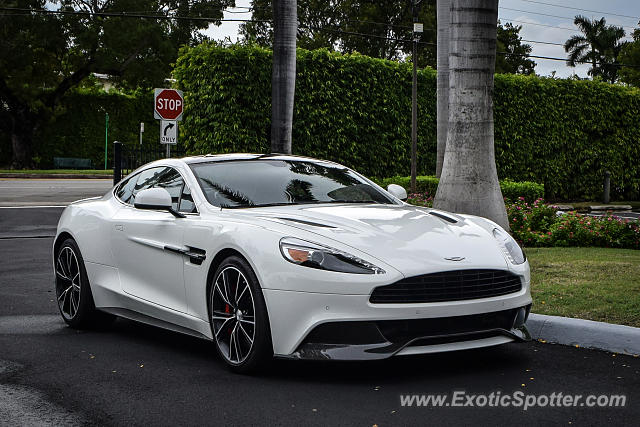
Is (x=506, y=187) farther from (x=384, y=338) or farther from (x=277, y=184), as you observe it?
(x=384, y=338)

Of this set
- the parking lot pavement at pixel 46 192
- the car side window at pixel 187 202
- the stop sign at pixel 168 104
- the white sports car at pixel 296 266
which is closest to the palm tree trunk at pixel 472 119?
the white sports car at pixel 296 266

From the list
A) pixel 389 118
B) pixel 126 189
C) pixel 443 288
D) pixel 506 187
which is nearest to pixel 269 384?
pixel 443 288

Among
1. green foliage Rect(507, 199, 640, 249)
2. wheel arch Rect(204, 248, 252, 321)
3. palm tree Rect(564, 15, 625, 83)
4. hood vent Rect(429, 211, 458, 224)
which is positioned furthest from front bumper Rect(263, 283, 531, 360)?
palm tree Rect(564, 15, 625, 83)

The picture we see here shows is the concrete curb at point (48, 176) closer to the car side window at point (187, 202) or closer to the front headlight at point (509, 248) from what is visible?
the car side window at point (187, 202)

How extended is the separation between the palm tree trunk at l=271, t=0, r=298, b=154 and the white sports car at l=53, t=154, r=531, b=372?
9.85 metres

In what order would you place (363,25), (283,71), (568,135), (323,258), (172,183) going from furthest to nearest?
(363,25)
(568,135)
(283,71)
(172,183)
(323,258)

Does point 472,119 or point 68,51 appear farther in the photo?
point 68,51

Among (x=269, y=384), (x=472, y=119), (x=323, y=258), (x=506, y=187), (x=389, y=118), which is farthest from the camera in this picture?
(x=389, y=118)

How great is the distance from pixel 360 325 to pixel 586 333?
228cm

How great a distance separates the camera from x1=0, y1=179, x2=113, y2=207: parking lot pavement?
2348cm

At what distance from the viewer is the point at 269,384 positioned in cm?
530

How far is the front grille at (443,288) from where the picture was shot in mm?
5070

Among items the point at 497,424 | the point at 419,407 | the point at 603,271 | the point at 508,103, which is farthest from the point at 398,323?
the point at 508,103

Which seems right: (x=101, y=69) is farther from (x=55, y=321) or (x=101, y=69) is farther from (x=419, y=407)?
(x=419, y=407)
